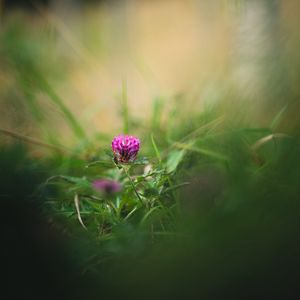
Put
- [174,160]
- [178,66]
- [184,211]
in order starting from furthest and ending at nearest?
1. [178,66]
2. [174,160]
3. [184,211]

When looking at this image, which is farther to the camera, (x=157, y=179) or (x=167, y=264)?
(x=157, y=179)

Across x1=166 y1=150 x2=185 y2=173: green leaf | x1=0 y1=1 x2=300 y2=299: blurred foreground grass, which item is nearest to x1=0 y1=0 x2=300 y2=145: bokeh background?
x1=0 y1=1 x2=300 y2=299: blurred foreground grass

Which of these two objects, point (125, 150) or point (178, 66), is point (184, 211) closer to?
point (125, 150)

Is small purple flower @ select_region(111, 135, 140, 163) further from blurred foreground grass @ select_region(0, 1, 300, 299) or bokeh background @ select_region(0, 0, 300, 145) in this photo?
bokeh background @ select_region(0, 0, 300, 145)

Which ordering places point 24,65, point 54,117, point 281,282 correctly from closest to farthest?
point 281,282, point 54,117, point 24,65

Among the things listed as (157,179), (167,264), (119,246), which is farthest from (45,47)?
Answer: (167,264)

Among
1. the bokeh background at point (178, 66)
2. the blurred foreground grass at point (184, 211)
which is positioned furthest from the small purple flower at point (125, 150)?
the bokeh background at point (178, 66)

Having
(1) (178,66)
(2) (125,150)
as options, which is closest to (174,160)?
(2) (125,150)

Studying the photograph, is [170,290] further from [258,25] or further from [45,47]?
[45,47]

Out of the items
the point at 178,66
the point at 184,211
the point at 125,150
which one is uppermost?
the point at 178,66

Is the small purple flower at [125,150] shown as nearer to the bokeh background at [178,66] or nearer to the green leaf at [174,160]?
the green leaf at [174,160]
